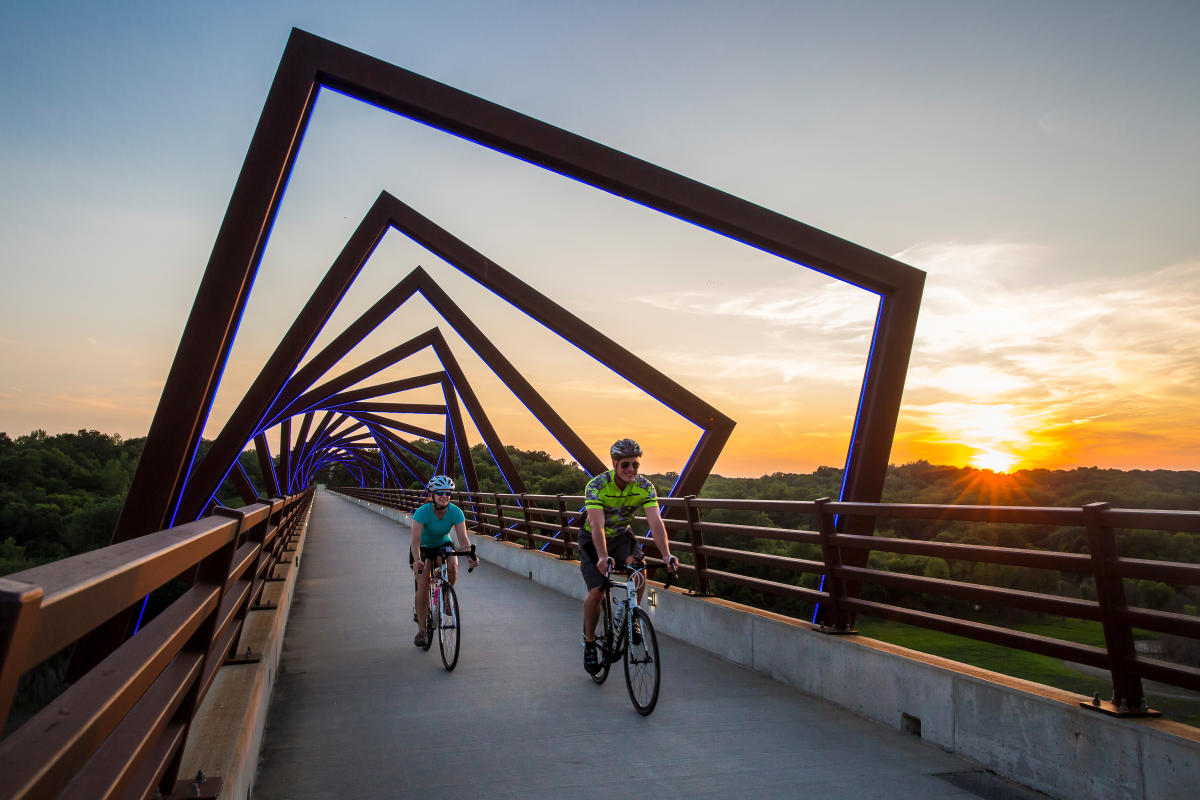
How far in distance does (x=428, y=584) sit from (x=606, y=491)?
2757 mm

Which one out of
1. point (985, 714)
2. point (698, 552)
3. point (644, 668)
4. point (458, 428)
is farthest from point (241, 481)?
point (985, 714)

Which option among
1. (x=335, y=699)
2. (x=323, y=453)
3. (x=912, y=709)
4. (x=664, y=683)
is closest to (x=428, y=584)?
(x=335, y=699)

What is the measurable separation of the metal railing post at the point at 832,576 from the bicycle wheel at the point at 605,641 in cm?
164

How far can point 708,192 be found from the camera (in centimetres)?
1033

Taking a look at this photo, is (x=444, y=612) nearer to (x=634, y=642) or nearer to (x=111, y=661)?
(x=634, y=642)

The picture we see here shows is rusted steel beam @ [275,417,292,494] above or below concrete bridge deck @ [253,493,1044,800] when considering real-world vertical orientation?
above

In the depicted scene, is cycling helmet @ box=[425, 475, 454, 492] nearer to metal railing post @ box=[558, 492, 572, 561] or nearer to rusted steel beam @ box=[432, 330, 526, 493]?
metal railing post @ box=[558, 492, 572, 561]

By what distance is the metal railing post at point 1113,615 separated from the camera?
4105 millimetres

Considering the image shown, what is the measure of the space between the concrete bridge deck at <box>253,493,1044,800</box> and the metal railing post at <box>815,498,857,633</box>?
0.59 m

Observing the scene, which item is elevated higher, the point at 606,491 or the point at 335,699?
the point at 606,491

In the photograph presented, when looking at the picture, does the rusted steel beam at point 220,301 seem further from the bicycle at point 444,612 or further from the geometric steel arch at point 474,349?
the geometric steel arch at point 474,349

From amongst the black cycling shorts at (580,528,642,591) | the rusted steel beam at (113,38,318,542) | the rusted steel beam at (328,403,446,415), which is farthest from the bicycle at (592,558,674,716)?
the rusted steel beam at (328,403,446,415)

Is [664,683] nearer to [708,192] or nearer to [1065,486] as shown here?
[708,192]

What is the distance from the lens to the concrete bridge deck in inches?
181
